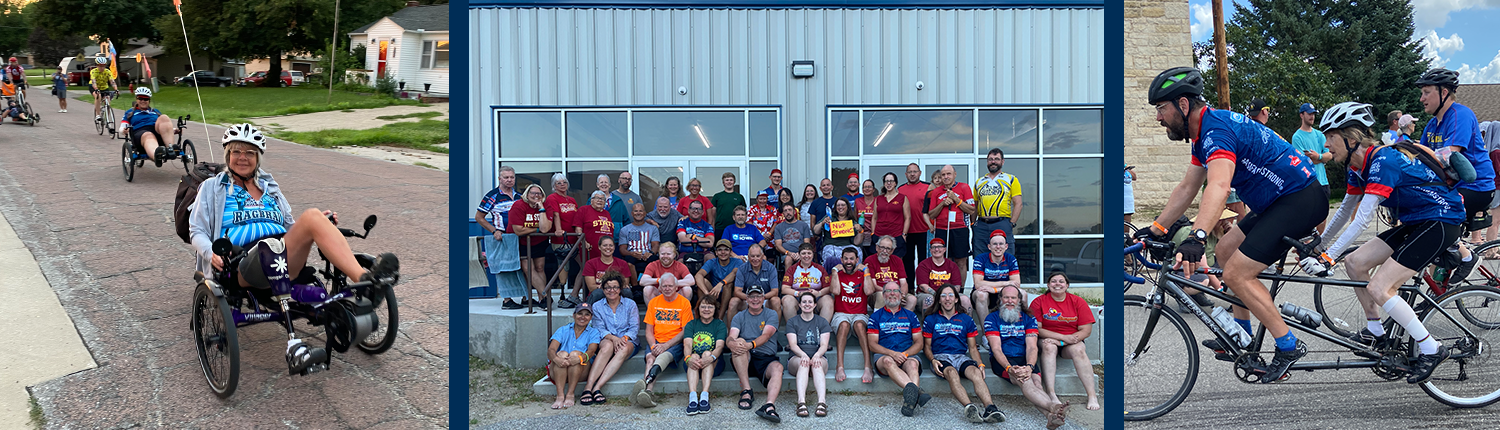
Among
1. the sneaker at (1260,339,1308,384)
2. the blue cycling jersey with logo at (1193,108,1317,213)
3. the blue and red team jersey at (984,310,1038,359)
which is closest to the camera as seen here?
the blue cycling jersey with logo at (1193,108,1317,213)

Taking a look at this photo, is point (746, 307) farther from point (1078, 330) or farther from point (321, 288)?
point (321, 288)

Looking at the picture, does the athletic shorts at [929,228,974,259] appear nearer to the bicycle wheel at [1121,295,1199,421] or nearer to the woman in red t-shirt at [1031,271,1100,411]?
the woman in red t-shirt at [1031,271,1100,411]

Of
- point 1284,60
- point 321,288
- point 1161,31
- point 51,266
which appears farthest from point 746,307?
point 1284,60

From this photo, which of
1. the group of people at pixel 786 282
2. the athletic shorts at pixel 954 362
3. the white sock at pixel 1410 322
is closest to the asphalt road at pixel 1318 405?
the white sock at pixel 1410 322

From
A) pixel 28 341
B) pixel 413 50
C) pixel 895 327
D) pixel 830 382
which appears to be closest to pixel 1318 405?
pixel 895 327

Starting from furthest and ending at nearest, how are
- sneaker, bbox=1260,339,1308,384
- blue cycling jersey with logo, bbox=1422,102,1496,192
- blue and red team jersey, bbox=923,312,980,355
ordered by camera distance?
blue and red team jersey, bbox=923,312,980,355
blue cycling jersey with logo, bbox=1422,102,1496,192
sneaker, bbox=1260,339,1308,384

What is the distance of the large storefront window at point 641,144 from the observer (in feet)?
26.3

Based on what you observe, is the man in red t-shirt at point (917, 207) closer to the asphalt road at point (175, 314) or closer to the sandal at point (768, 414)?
the sandal at point (768, 414)

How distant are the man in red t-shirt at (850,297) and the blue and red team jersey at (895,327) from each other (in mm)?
71

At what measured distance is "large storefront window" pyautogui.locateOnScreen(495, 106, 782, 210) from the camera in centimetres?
802

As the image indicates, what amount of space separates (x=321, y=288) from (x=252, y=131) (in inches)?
34.8

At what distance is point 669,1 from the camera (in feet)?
24.3

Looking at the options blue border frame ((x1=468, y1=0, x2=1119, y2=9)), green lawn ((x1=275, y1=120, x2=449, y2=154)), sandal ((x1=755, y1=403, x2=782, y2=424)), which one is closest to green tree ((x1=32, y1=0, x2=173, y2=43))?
green lawn ((x1=275, y1=120, x2=449, y2=154))

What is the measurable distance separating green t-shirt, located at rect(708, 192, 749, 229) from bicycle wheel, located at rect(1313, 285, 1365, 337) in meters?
4.00
